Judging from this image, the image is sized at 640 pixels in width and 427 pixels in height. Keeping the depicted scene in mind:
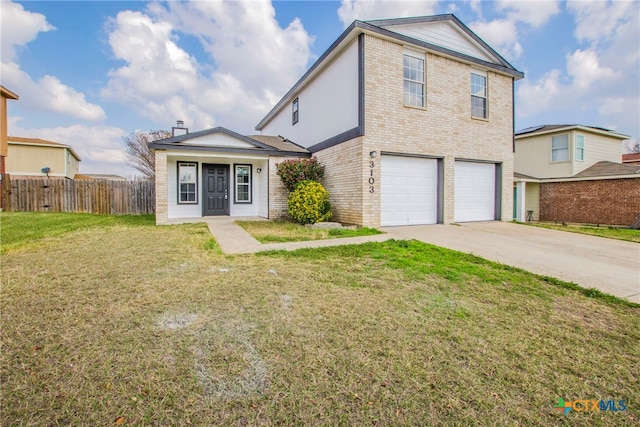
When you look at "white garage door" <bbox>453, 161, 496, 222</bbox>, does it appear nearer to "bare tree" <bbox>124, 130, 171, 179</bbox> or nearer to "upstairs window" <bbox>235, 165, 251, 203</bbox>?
"upstairs window" <bbox>235, 165, 251, 203</bbox>

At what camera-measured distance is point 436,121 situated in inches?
418

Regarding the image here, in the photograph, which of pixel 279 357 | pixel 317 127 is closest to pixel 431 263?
pixel 279 357

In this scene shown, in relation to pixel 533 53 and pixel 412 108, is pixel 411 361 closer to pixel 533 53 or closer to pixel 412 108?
pixel 412 108

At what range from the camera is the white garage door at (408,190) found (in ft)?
33.0

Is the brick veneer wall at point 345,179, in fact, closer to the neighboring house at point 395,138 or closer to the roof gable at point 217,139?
the neighboring house at point 395,138

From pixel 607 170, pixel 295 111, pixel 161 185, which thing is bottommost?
pixel 161 185

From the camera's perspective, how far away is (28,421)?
170cm

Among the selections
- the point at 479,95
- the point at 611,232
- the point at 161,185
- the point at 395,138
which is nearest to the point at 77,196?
the point at 161,185

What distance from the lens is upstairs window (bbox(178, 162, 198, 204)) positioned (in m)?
13.0

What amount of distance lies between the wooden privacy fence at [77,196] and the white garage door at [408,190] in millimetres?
12671

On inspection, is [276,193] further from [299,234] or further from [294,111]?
[294,111]

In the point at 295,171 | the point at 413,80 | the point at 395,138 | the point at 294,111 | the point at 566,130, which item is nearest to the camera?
the point at 395,138

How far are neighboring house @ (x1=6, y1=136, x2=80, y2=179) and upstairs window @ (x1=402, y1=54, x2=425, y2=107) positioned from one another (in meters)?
27.1

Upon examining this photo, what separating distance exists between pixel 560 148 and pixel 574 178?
2482mm
